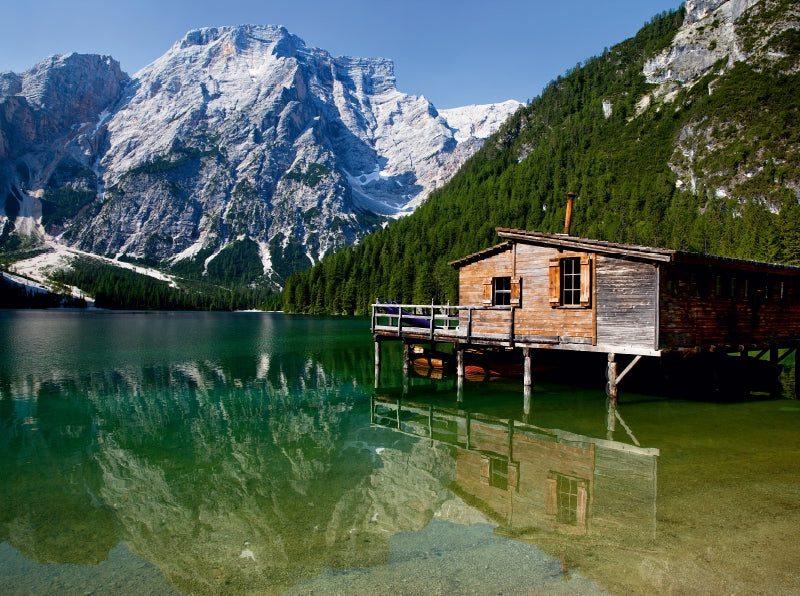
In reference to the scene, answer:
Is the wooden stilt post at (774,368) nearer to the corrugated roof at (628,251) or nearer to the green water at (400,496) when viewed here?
the corrugated roof at (628,251)

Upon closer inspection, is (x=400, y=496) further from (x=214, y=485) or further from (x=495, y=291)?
(x=495, y=291)

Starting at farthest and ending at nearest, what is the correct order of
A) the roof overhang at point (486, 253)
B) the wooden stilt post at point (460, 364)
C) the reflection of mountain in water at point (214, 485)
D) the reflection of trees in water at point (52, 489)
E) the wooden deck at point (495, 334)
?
the wooden stilt post at point (460, 364) → the roof overhang at point (486, 253) → the wooden deck at point (495, 334) → the reflection of trees in water at point (52, 489) → the reflection of mountain in water at point (214, 485)

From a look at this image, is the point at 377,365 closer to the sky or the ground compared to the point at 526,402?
closer to the sky

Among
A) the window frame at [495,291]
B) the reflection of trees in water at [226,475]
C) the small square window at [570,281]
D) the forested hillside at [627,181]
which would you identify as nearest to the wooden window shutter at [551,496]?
the reflection of trees in water at [226,475]

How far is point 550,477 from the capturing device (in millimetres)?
12461

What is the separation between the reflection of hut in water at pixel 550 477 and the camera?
9.95m

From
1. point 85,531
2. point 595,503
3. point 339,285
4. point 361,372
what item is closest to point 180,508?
point 85,531

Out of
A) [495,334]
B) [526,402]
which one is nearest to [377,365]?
[495,334]

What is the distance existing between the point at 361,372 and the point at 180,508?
23452 millimetres

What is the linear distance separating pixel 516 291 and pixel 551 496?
14.3 m

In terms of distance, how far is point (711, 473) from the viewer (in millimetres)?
12688

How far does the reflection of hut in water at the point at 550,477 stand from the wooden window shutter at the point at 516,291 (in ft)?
23.3

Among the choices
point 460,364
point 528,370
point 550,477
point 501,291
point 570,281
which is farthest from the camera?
point 460,364

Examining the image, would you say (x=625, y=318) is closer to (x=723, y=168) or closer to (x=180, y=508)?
(x=180, y=508)
